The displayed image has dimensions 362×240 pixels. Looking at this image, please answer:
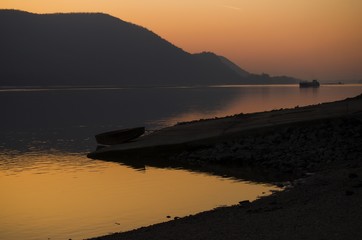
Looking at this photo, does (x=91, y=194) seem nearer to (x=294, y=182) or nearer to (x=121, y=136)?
(x=294, y=182)

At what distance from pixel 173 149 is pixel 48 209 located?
1457 centimetres

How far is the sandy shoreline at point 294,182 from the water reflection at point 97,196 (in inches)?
88.9

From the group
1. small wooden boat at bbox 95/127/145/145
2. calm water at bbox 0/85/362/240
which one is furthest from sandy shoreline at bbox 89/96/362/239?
small wooden boat at bbox 95/127/145/145

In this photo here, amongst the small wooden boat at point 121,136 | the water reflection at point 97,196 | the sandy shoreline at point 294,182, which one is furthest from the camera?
the small wooden boat at point 121,136

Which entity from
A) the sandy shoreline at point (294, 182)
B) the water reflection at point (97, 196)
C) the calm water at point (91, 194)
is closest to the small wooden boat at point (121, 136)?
the calm water at point (91, 194)

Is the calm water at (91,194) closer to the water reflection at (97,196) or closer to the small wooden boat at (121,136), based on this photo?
the water reflection at (97,196)

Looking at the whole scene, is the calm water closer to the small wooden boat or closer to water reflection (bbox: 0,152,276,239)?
water reflection (bbox: 0,152,276,239)

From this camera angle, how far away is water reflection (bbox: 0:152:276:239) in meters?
17.9

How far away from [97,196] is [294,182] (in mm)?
8896

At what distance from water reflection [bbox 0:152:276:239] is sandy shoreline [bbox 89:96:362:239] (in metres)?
2.26

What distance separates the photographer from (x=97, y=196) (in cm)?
2280

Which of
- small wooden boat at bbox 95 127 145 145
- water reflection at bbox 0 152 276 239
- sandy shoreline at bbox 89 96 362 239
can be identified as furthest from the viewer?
small wooden boat at bbox 95 127 145 145

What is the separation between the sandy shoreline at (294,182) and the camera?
1379 cm

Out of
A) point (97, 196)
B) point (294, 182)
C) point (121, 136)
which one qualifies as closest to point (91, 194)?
point (97, 196)
